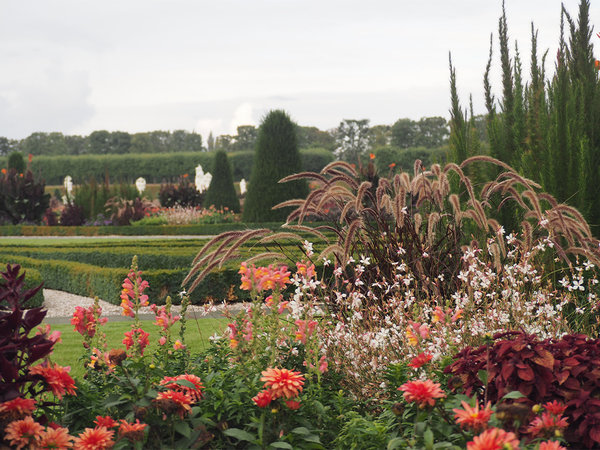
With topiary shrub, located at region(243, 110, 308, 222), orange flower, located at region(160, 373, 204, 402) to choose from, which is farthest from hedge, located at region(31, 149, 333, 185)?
orange flower, located at region(160, 373, 204, 402)

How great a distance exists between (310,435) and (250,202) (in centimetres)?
A: 1371

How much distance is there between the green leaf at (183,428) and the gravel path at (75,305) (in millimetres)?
4524

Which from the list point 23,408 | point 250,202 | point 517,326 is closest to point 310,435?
point 23,408

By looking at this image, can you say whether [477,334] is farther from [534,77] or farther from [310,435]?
[534,77]

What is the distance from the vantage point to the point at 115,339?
19.2ft

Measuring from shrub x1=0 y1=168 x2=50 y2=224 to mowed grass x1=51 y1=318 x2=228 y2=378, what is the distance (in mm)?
15990

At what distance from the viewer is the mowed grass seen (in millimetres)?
5085

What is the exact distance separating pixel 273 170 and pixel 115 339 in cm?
1005

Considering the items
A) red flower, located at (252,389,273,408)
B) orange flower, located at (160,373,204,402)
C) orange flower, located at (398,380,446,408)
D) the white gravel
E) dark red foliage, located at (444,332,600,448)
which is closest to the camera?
orange flower, located at (398,380,446,408)

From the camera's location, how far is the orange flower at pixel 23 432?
192cm

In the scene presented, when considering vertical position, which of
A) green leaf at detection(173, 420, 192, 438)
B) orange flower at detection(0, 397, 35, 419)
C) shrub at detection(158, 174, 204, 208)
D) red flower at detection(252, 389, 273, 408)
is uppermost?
shrub at detection(158, 174, 204, 208)

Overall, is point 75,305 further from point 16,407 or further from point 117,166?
point 117,166

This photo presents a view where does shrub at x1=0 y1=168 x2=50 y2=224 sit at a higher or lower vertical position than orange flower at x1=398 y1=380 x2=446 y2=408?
higher

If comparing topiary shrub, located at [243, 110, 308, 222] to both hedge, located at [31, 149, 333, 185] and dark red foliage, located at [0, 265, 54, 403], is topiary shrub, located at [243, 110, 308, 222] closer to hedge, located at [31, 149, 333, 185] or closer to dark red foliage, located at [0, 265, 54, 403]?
dark red foliage, located at [0, 265, 54, 403]
